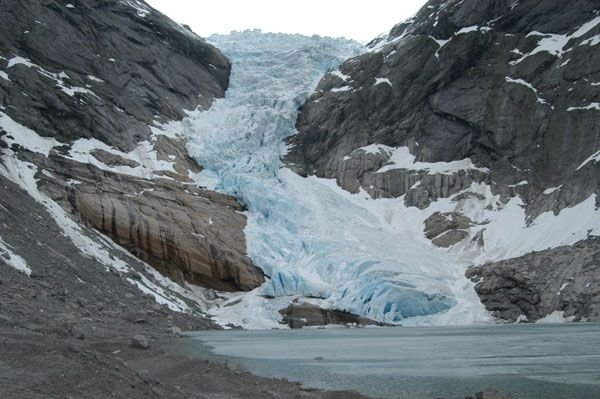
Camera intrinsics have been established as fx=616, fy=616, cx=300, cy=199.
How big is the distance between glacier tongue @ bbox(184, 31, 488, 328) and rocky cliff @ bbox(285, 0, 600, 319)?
387 centimetres

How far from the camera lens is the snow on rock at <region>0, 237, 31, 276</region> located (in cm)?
3406

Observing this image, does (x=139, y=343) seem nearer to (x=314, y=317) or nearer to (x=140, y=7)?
(x=314, y=317)

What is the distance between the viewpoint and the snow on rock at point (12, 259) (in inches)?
1341

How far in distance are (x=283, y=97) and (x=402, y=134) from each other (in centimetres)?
1835

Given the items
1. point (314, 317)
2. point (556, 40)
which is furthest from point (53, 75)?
point (556, 40)

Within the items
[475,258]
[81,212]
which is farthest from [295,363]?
[475,258]

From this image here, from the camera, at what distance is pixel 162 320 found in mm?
40000

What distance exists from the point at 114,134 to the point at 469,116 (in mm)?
48043

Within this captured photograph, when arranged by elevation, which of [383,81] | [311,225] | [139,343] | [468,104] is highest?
[383,81]

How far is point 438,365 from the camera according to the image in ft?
70.6

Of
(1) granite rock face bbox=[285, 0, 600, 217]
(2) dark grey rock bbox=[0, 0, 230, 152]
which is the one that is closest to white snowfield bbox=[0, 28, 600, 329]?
(1) granite rock face bbox=[285, 0, 600, 217]

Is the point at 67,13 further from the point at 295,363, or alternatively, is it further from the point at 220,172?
the point at 295,363

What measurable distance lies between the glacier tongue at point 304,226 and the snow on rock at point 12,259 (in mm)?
22074

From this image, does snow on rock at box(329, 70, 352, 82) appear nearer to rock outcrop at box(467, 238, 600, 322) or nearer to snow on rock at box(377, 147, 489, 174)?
snow on rock at box(377, 147, 489, 174)
